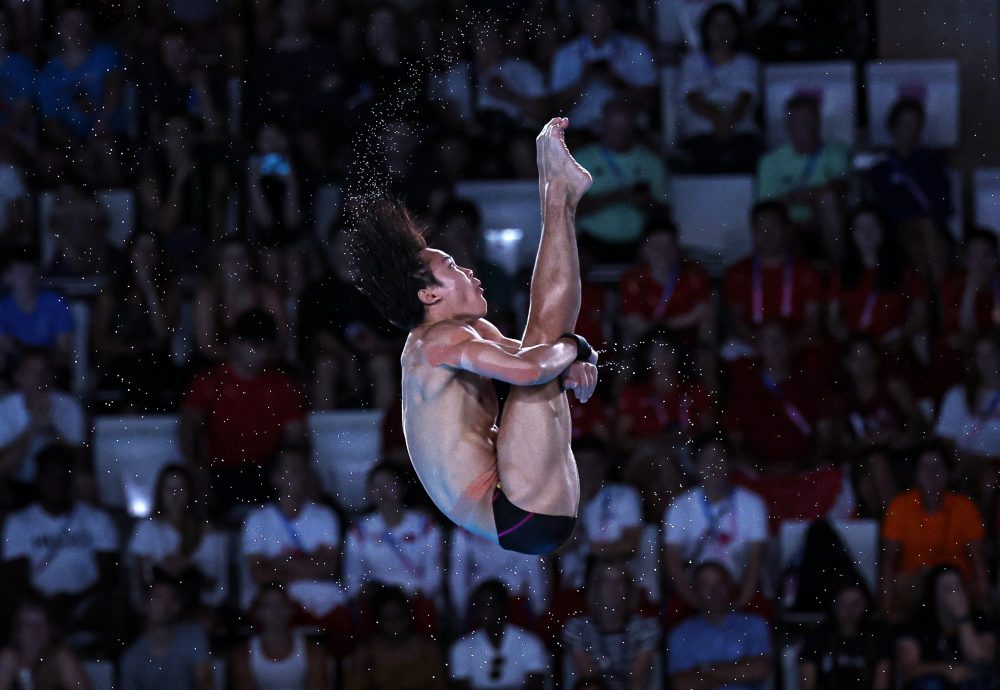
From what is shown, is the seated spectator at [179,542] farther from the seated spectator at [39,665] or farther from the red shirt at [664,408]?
the red shirt at [664,408]

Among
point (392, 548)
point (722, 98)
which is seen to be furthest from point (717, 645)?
point (722, 98)

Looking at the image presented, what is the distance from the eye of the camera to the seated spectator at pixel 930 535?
21.5 ft

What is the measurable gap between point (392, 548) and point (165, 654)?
3.33 feet

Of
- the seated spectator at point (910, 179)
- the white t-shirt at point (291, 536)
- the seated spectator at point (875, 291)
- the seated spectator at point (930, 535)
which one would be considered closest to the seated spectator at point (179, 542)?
the white t-shirt at point (291, 536)

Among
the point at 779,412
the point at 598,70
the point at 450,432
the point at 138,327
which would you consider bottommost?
the point at 779,412

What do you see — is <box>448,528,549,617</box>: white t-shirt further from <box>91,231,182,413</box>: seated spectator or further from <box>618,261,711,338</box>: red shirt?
<box>91,231,182,413</box>: seated spectator

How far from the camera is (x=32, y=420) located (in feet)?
23.3

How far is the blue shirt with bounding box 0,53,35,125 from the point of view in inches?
323

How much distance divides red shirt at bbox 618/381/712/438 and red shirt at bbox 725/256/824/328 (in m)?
0.52

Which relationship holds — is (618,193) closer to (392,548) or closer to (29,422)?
(392,548)

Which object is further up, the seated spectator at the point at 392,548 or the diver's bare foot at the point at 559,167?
the diver's bare foot at the point at 559,167

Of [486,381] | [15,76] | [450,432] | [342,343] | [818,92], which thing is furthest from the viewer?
[15,76]

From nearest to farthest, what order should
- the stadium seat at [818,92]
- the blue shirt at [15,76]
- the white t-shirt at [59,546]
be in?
the white t-shirt at [59,546]
the stadium seat at [818,92]
the blue shirt at [15,76]

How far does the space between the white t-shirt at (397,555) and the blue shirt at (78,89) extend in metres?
2.70
